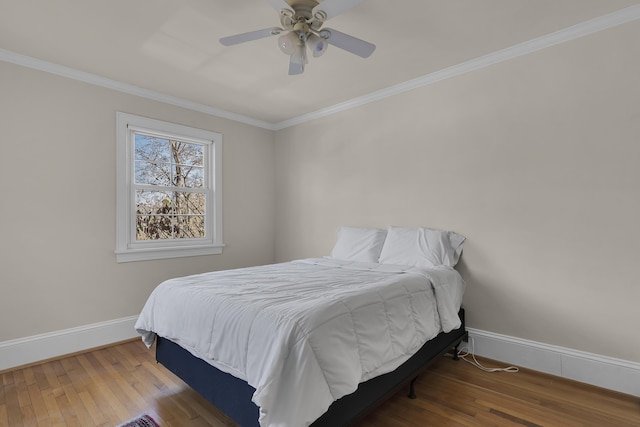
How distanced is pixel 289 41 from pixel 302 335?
1729 mm

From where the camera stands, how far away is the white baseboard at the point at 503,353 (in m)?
2.19

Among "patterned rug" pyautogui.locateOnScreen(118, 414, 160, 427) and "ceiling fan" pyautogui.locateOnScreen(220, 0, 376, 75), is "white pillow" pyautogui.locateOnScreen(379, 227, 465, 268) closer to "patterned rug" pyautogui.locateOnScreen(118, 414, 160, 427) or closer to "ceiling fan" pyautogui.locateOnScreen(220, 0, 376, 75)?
"ceiling fan" pyautogui.locateOnScreen(220, 0, 376, 75)

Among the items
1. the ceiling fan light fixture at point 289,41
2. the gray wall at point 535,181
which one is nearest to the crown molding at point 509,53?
the gray wall at point 535,181

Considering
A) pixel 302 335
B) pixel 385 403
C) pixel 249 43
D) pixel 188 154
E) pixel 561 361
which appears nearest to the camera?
pixel 302 335

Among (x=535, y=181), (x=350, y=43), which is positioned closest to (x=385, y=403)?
(x=535, y=181)

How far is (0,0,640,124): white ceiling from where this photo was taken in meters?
2.06

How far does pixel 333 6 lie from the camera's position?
173cm

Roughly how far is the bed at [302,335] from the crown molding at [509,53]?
1808mm

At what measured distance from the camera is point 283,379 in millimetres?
1401

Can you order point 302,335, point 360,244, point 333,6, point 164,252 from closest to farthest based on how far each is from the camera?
point 302,335 < point 333,6 < point 360,244 < point 164,252

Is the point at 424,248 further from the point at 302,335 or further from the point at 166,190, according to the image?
the point at 166,190

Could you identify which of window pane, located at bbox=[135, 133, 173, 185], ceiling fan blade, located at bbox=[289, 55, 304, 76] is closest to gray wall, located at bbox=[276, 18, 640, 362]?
ceiling fan blade, located at bbox=[289, 55, 304, 76]

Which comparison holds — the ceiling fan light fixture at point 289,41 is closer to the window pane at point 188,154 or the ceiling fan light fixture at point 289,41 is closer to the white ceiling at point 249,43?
the white ceiling at point 249,43

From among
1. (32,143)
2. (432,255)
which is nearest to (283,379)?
(432,255)
